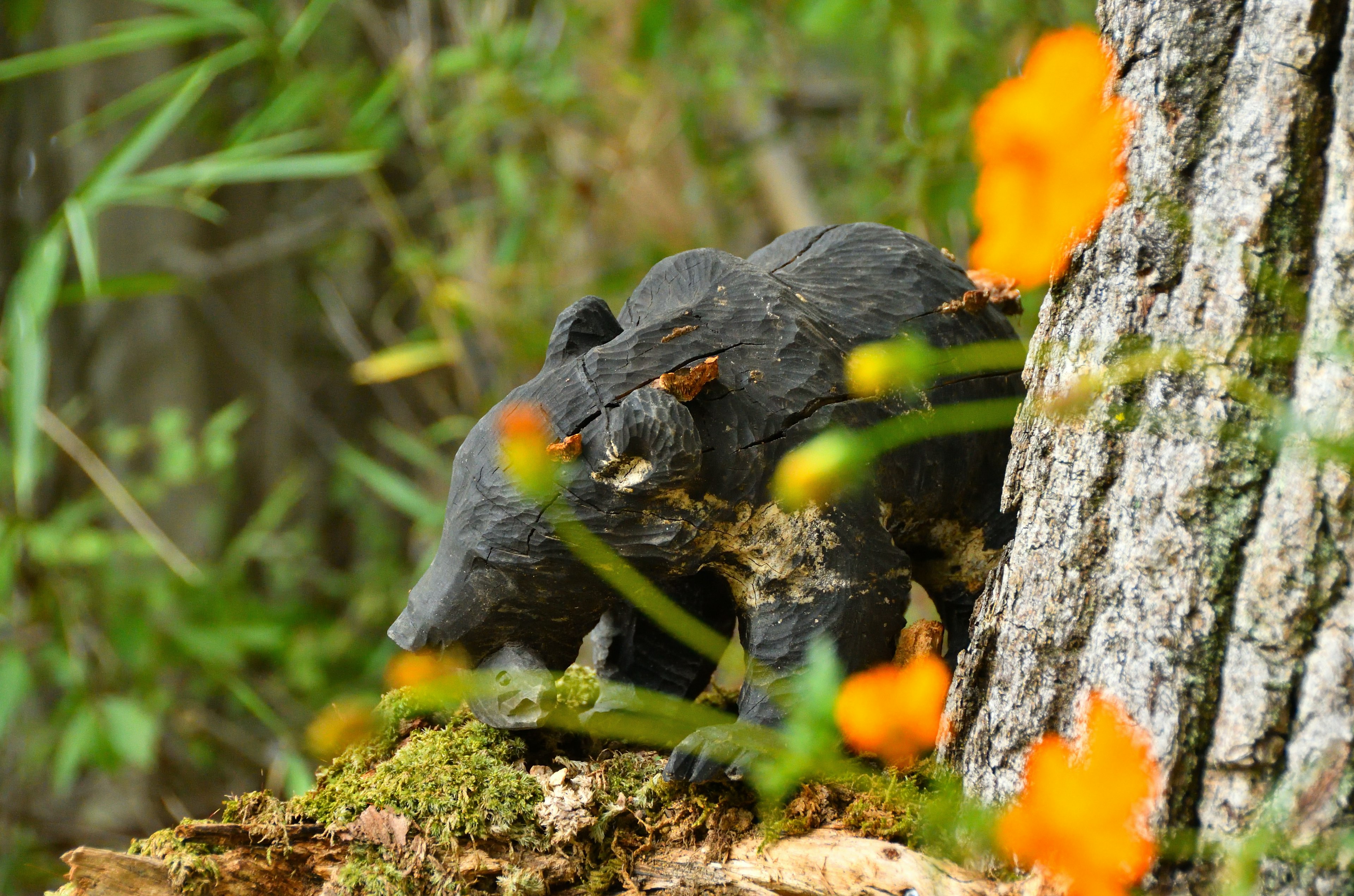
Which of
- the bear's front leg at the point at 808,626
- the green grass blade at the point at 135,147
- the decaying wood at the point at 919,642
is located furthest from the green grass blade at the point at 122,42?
the decaying wood at the point at 919,642

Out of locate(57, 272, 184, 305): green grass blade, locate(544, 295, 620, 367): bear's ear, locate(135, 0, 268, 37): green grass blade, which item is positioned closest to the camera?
locate(544, 295, 620, 367): bear's ear

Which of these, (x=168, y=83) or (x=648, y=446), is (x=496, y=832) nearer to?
(x=648, y=446)

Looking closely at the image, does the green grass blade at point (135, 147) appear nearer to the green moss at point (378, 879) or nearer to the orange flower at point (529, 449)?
the orange flower at point (529, 449)

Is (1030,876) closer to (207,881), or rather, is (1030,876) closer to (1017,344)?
(1017,344)

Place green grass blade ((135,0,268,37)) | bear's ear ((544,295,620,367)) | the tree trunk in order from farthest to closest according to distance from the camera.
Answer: green grass blade ((135,0,268,37))
bear's ear ((544,295,620,367))
the tree trunk

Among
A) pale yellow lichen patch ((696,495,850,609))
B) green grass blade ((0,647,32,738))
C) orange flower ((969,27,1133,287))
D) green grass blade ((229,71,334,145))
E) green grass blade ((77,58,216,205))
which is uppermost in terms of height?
green grass blade ((229,71,334,145))

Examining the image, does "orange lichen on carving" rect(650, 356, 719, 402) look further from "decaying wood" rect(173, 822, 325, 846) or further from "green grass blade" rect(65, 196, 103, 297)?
"green grass blade" rect(65, 196, 103, 297)

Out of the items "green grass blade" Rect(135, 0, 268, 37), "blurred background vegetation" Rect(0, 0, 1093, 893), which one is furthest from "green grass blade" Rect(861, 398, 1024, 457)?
"green grass blade" Rect(135, 0, 268, 37)
